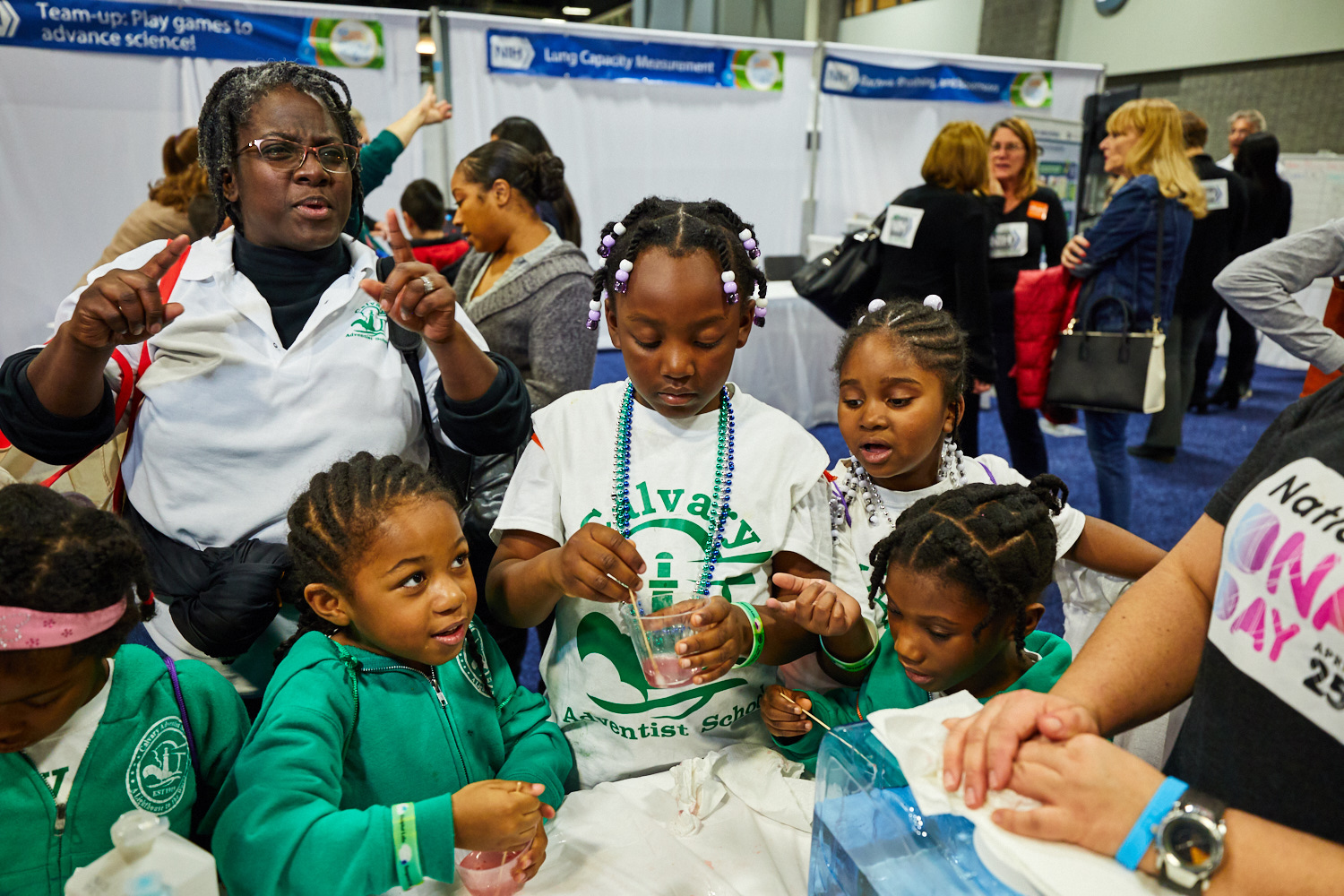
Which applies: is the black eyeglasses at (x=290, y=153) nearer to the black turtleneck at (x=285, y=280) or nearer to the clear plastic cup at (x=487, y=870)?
the black turtleneck at (x=285, y=280)

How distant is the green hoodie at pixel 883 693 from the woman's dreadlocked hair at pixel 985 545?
6 centimetres

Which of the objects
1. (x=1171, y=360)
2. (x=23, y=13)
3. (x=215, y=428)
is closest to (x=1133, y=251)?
(x=1171, y=360)

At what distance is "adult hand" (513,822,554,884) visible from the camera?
1.10 m

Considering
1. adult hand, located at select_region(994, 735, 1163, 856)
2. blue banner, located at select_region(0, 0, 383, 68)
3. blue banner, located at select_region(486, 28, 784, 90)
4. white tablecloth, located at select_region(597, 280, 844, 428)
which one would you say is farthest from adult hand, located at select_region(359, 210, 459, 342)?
blue banner, located at select_region(486, 28, 784, 90)

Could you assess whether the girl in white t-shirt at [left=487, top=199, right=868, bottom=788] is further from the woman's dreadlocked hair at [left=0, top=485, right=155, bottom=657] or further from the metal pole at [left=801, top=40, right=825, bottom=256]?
the metal pole at [left=801, top=40, right=825, bottom=256]

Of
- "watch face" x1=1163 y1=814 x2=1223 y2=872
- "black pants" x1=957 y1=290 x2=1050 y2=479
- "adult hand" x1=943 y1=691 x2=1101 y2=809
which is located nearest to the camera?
"watch face" x1=1163 y1=814 x2=1223 y2=872

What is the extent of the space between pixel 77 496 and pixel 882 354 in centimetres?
129

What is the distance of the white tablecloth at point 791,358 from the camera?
5.40 m

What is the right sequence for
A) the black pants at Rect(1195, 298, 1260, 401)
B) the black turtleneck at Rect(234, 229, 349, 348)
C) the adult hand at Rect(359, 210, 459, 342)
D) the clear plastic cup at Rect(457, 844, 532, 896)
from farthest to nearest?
the black pants at Rect(1195, 298, 1260, 401), the black turtleneck at Rect(234, 229, 349, 348), the adult hand at Rect(359, 210, 459, 342), the clear plastic cup at Rect(457, 844, 532, 896)

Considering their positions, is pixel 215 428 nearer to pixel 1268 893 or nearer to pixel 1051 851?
pixel 1051 851

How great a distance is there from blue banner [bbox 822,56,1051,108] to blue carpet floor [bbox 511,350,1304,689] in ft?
8.29

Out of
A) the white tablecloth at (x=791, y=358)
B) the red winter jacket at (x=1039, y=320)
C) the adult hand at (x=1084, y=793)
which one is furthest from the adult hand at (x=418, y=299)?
the white tablecloth at (x=791, y=358)

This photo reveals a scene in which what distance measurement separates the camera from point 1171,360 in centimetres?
416

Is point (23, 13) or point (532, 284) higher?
point (23, 13)
